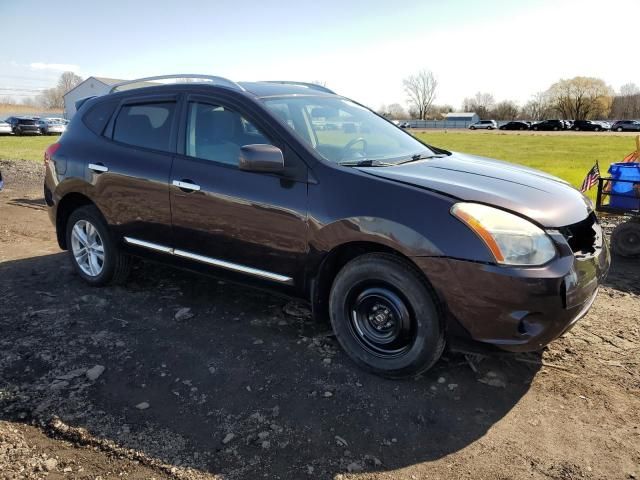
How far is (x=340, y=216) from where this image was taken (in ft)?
10.3

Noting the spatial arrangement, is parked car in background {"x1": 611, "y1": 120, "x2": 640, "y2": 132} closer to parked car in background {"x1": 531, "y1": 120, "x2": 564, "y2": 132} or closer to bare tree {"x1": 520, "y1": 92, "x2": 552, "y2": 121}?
parked car in background {"x1": 531, "y1": 120, "x2": 564, "y2": 132}

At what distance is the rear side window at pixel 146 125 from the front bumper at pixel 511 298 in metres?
2.48

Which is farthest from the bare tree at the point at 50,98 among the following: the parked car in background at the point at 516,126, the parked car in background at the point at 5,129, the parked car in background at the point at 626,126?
the parked car in background at the point at 626,126

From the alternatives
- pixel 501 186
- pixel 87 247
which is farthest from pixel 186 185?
pixel 501 186

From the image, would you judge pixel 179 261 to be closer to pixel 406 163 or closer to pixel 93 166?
pixel 93 166

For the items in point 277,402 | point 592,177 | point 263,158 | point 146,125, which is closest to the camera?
point 277,402

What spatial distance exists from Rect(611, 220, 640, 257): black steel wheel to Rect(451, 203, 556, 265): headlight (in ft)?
12.3

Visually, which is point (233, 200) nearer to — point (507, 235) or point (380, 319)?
point (380, 319)

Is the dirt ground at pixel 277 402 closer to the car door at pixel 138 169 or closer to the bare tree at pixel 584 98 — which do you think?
the car door at pixel 138 169

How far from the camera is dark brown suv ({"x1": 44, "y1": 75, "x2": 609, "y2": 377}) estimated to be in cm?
278

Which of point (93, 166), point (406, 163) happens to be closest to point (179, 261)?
point (93, 166)

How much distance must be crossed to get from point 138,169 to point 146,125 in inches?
16.8

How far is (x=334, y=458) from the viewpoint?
2.52 m

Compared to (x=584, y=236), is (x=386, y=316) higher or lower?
lower
